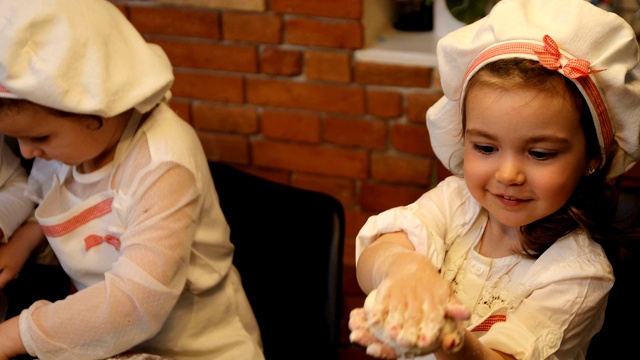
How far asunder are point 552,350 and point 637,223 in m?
0.32

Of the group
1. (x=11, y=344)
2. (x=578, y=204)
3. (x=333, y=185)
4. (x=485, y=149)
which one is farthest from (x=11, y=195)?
(x=578, y=204)

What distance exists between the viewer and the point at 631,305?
3.86ft

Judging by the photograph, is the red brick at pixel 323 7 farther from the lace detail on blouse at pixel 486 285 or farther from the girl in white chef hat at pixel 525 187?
the lace detail on blouse at pixel 486 285

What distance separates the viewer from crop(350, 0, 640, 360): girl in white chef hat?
954 mm

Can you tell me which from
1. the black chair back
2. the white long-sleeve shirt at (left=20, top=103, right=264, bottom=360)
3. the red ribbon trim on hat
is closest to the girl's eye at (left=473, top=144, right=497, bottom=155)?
the red ribbon trim on hat

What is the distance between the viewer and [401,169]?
173 centimetres

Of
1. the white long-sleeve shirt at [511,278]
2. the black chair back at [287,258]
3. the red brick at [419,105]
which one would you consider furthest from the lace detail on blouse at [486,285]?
the red brick at [419,105]

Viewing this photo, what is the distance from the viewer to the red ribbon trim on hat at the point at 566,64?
93 cm

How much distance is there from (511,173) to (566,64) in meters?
0.16

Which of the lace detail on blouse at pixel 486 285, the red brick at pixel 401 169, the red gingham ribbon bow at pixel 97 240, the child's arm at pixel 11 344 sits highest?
the lace detail on blouse at pixel 486 285

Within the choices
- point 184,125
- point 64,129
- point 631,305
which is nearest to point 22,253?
point 64,129

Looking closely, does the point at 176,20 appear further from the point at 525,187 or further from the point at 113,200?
the point at 525,187

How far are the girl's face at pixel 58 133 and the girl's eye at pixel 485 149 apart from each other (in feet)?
2.13

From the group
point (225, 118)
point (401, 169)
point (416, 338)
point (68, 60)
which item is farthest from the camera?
point (225, 118)
